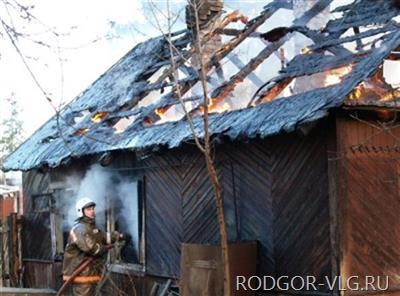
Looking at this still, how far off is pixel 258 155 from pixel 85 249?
9.85 ft

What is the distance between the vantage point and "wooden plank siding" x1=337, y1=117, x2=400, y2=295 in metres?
8.27

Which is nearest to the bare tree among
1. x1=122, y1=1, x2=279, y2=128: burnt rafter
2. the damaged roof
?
the damaged roof

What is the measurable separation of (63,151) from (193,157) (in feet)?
11.5

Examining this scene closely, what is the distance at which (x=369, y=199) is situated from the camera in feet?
28.0

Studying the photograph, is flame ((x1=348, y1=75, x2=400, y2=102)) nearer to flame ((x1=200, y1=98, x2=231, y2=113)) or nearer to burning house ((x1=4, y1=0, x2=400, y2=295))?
burning house ((x1=4, y1=0, x2=400, y2=295))

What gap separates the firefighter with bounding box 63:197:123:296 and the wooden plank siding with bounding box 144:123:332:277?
1.66 metres

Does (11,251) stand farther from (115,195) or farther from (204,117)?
(204,117)

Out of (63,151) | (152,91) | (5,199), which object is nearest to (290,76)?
(152,91)

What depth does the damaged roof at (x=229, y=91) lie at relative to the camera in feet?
27.5

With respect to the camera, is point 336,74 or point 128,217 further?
point 128,217

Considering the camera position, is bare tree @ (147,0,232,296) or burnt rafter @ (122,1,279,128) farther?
burnt rafter @ (122,1,279,128)

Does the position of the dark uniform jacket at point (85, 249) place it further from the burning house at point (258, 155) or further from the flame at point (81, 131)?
the flame at point (81, 131)

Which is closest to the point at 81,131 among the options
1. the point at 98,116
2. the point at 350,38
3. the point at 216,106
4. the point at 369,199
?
the point at 98,116

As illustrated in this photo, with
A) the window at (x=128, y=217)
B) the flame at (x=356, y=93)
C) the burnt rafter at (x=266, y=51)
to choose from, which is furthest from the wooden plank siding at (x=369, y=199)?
the window at (x=128, y=217)
